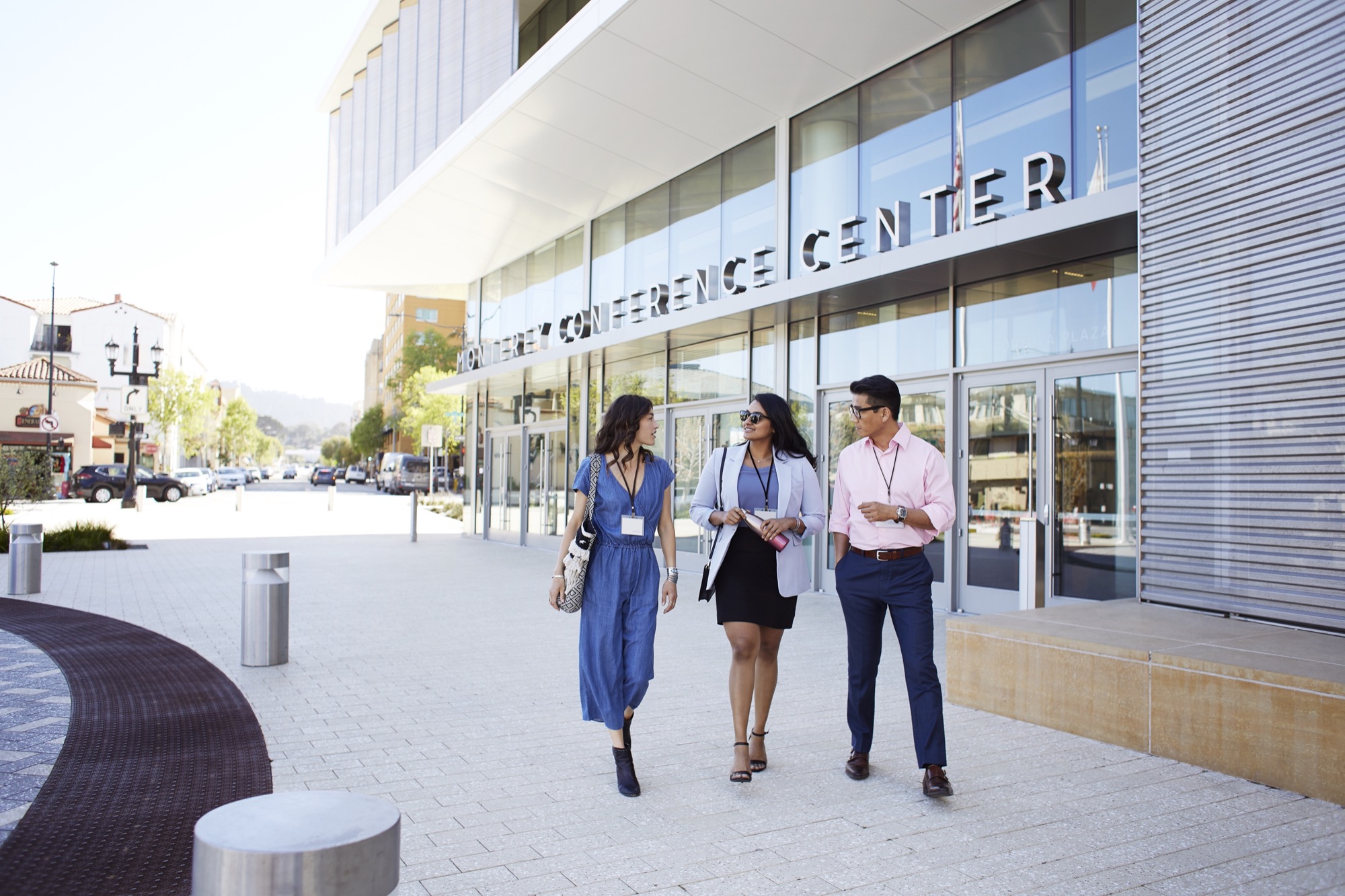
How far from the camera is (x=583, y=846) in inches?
149

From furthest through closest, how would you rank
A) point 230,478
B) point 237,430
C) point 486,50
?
point 237,430
point 230,478
point 486,50

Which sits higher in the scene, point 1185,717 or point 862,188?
point 862,188

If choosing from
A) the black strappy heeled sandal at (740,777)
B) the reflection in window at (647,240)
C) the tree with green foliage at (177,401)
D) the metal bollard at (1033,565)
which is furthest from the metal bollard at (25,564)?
the tree with green foliage at (177,401)

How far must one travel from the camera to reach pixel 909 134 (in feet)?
36.7

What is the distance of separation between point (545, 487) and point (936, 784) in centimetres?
1595

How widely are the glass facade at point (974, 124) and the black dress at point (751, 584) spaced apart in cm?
612

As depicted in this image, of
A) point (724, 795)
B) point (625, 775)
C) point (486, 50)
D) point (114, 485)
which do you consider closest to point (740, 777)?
point (724, 795)

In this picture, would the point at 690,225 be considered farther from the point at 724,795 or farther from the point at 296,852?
the point at 296,852

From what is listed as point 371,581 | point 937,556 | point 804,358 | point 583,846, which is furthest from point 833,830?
point 371,581

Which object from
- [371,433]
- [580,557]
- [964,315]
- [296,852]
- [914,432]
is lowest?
[296,852]

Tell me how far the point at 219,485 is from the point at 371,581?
53.0 m

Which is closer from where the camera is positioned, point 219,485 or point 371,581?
point 371,581

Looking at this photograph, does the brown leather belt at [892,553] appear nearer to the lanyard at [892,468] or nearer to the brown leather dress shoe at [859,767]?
the lanyard at [892,468]

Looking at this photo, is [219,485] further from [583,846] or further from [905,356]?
[583,846]
